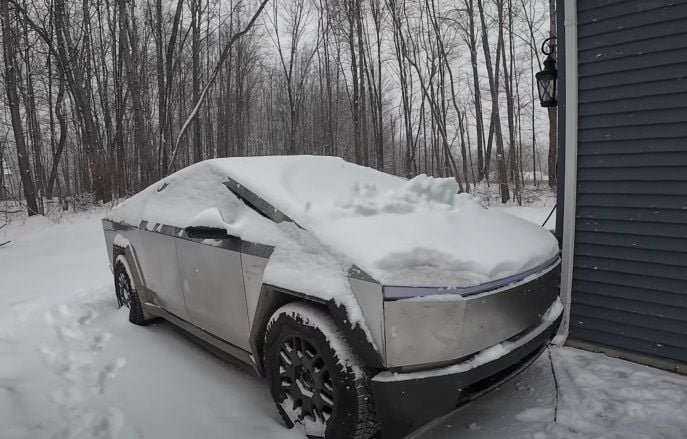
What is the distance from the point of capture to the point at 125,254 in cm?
398

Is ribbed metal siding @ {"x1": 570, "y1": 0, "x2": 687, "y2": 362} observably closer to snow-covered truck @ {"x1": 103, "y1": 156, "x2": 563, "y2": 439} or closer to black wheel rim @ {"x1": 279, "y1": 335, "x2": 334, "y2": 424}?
snow-covered truck @ {"x1": 103, "y1": 156, "x2": 563, "y2": 439}

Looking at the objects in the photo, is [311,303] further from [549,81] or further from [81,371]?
[549,81]

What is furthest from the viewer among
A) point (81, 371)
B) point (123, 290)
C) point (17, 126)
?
point (17, 126)

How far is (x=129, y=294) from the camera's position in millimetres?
3969

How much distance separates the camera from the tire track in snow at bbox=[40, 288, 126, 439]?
7.74 feet

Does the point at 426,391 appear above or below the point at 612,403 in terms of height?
above

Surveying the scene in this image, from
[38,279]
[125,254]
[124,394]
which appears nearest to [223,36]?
[38,279]

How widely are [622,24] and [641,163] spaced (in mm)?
1015

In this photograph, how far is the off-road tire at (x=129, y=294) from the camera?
12.8 feet

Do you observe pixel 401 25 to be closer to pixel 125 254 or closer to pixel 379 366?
pixel 125 254

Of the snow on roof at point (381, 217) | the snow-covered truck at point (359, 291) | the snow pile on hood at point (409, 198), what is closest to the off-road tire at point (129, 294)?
the snow on roof at point (381, 217)

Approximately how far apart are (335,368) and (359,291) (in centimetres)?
39

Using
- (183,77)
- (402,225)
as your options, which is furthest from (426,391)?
(183,77)

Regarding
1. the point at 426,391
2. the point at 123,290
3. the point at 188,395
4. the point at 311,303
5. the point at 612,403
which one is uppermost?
the point at 311,303
